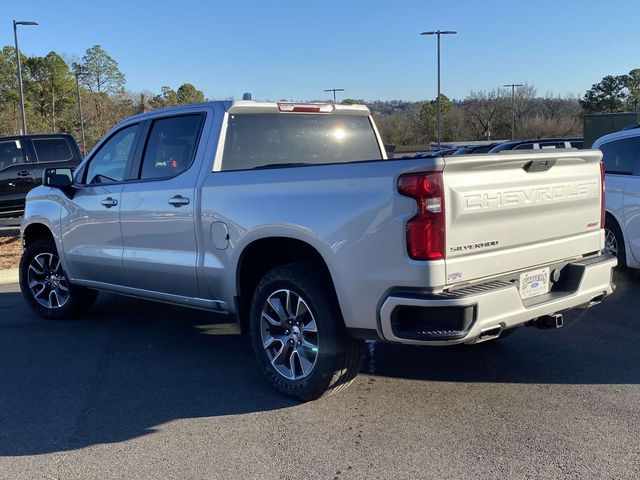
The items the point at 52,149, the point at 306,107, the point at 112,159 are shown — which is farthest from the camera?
the point at 52,149

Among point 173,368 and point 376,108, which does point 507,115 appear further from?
point 173,368

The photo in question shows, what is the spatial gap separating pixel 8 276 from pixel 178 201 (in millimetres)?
5908

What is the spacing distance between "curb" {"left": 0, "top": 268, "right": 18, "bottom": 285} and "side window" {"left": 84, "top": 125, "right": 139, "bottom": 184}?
13.6 ft

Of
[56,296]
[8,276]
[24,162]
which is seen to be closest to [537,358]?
[56,296]

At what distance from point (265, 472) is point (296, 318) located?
3.79 feet

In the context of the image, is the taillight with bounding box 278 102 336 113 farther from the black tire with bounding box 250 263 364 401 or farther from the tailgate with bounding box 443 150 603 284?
the tailgate with bounding box 443 150 603 284

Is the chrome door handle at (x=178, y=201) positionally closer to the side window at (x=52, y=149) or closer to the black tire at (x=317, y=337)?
the black tire at (x=317, y=337)

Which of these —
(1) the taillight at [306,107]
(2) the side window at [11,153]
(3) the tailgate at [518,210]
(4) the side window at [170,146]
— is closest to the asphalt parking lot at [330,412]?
(3) the tailgate at [518,210]

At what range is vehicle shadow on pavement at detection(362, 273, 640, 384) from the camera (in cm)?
468

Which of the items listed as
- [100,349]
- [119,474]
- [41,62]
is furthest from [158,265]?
[41,62]

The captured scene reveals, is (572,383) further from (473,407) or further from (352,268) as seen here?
(352,268)

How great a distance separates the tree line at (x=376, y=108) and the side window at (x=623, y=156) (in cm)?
4833

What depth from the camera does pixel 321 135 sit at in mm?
5523

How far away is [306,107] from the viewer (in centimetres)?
547
